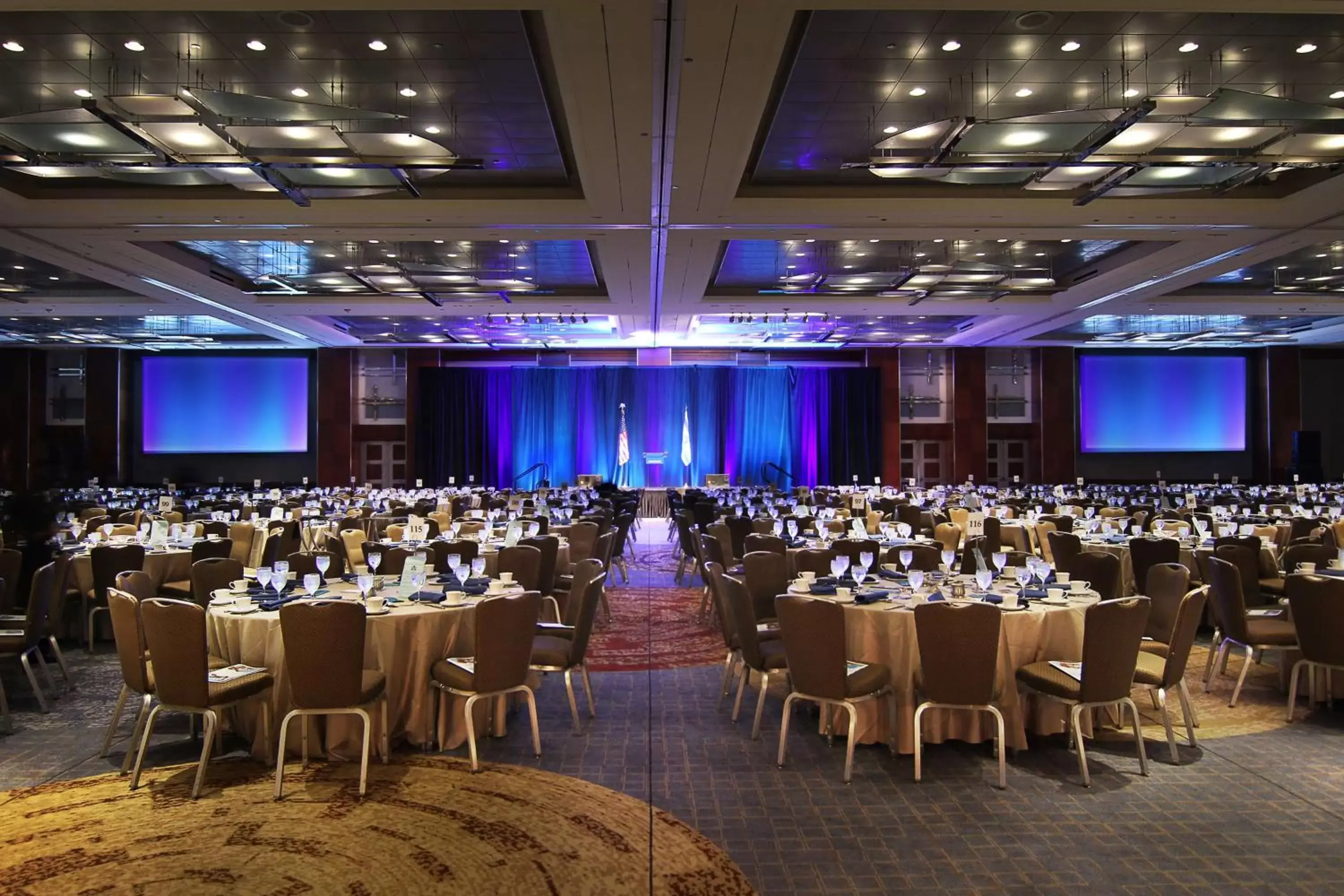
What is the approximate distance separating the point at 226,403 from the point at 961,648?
76.0ft

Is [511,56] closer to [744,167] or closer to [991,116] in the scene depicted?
[744,167]

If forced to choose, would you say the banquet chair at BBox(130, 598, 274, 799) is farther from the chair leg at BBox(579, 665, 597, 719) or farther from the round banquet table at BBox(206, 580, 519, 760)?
the chair leg at BBox(579, 665, 597, 719)

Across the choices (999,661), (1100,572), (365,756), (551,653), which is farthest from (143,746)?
(1100,572)

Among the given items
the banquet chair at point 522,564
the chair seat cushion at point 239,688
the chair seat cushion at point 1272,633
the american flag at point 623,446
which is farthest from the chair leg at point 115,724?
Result: the american flag at point 623,446

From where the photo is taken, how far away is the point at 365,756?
441 cm

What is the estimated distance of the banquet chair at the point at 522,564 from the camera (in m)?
6.92

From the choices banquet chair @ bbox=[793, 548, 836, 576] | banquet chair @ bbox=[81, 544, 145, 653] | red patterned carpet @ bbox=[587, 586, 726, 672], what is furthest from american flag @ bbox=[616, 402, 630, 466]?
banquet chair @ bbox=[793, 548, 836, 576]

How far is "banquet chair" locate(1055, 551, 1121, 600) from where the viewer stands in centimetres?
664

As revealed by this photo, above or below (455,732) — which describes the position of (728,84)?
above

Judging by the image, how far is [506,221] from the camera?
10852mm

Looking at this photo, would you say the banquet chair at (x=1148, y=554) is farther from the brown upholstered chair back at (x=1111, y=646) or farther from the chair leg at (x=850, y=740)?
the chair leg at (x=850, y=740)

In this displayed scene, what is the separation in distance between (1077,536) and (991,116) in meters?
3.99

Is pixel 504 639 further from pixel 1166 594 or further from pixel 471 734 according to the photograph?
pixel 1166 594

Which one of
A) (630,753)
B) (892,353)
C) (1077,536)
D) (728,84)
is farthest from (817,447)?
(630,753)
